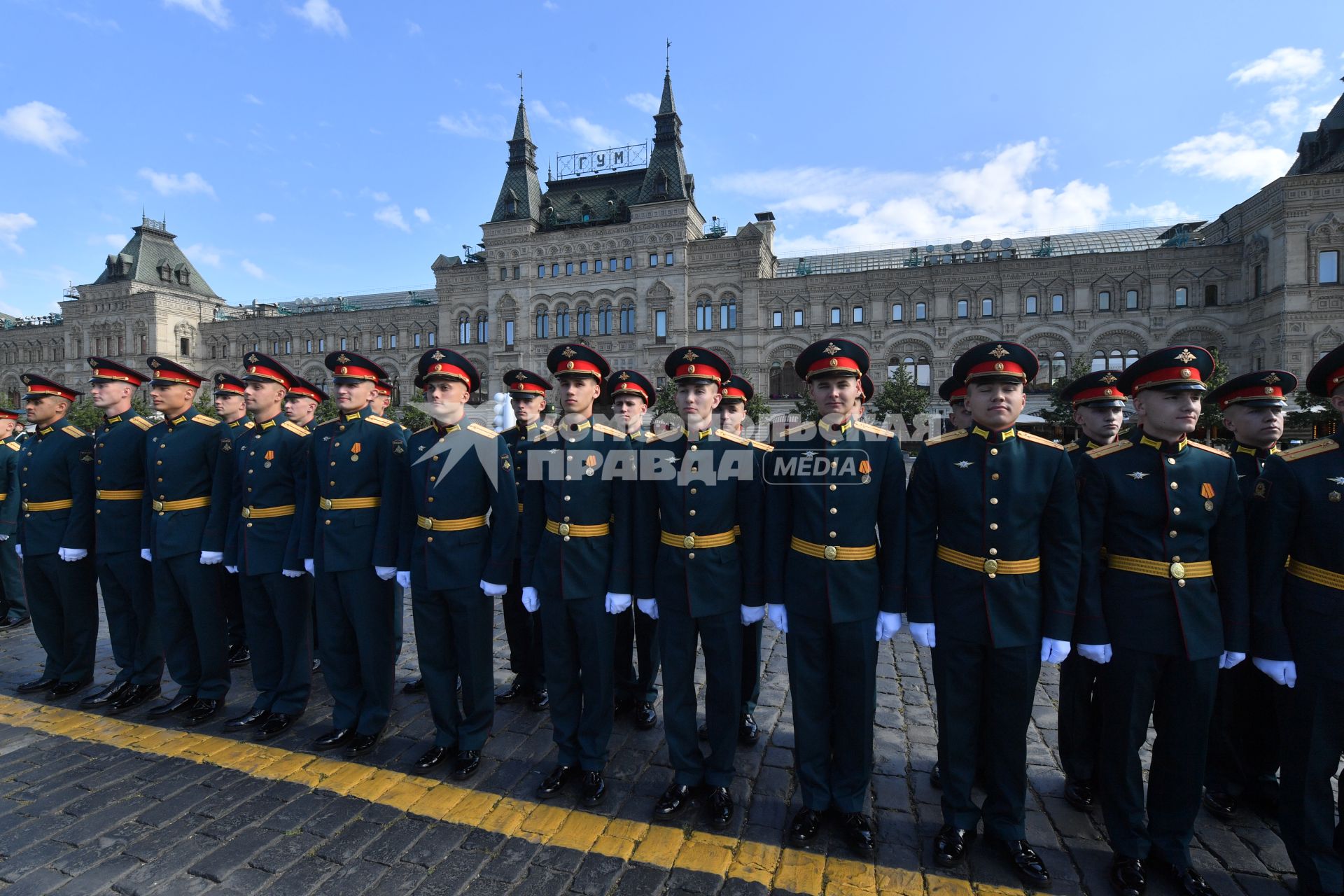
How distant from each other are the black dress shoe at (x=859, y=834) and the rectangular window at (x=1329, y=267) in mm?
38826

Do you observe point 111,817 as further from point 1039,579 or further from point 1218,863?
point 1218,863

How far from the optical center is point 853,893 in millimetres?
2951

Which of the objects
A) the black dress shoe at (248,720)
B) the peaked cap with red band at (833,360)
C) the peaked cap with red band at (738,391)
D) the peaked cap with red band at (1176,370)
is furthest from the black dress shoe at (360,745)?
the peaked cap with red band at (1176,370)

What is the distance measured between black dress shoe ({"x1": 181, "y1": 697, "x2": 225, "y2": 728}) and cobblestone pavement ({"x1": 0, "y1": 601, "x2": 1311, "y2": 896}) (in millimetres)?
107

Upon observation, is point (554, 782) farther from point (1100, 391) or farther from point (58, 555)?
point (58, 555)

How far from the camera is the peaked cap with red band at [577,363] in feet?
13.2

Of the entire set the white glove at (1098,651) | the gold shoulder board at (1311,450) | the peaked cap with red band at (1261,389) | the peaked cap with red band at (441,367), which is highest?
the peaked cap with red band at (441,367)

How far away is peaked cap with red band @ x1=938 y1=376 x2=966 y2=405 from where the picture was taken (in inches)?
153

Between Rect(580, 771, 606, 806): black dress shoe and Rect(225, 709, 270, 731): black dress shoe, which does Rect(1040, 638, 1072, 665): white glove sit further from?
Answer: Rect(225, 709, 270, 731): black dress shoe

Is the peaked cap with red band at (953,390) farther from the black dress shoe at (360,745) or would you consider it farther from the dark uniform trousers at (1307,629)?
the black dress shoe at (360,745)

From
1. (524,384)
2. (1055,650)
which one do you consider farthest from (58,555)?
(1055,650)

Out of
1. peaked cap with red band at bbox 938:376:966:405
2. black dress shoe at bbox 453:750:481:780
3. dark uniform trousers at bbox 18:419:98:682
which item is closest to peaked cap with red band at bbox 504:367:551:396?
black dress shoe at bbox 453:750:481:780

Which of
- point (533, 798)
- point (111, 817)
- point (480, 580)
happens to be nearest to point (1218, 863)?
point (533, 798)

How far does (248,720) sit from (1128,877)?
5.58 metres
